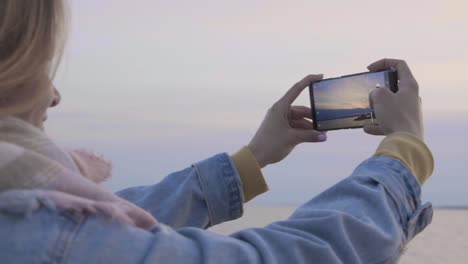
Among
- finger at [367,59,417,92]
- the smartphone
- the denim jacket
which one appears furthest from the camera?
the smartphone

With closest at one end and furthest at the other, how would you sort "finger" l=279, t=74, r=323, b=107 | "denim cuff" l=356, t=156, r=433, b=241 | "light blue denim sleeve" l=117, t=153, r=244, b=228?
"denim cuff" l=356, t=156, r=433, b=241 → "light blue denim sleeve" l=117, t=153, r=244, b=228 → "finger" l=279, t=74, r=323, b=107

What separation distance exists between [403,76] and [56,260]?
73cm

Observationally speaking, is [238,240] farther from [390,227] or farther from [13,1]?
[13,1]

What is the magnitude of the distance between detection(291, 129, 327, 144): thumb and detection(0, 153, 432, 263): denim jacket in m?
0.67

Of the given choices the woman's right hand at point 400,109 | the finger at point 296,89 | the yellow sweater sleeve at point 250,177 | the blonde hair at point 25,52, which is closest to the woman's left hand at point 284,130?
the finger at point 296,89

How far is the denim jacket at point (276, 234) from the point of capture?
688mm

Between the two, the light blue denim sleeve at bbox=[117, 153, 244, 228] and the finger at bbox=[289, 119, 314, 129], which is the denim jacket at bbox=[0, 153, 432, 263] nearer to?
the light blue denim sleeve at bbox=[117, 153, 244, 228]

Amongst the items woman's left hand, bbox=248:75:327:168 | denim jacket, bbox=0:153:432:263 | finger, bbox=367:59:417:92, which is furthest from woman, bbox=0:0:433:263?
woman's left hand, bbox=248:75:327:168

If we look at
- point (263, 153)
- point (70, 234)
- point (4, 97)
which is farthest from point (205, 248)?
point (263, 153)

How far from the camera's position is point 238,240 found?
2.52ft

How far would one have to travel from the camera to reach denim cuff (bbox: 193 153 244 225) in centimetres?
→ 134

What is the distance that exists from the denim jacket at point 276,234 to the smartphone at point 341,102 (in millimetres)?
597

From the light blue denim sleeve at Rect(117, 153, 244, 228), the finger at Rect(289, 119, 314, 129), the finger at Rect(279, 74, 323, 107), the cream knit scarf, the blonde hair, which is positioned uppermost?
the blonde hair

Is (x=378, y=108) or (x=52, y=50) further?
(x=378, y=108)
